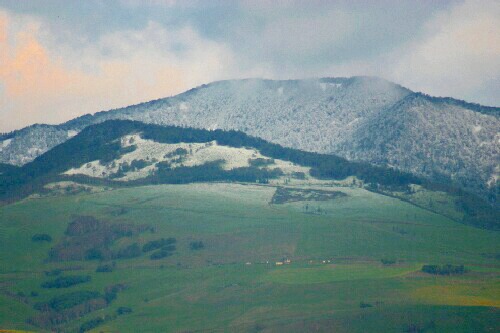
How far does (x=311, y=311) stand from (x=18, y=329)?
6310 cm

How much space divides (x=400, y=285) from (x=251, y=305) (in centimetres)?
3446

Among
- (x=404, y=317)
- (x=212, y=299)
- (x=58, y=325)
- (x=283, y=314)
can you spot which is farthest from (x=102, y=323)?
(x=404, y=317)

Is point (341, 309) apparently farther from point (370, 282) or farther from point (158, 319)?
point (158, 319)

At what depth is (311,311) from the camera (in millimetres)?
181000

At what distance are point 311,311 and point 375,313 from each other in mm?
14346

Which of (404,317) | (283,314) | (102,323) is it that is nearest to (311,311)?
(283,314)

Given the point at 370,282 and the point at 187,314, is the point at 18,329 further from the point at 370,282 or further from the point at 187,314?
the point at 370,282

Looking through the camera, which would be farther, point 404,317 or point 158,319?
point 158,319

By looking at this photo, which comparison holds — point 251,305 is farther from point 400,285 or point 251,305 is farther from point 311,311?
point 400,285

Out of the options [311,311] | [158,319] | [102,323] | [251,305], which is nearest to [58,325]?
[102,323]

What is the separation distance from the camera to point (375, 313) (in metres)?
174

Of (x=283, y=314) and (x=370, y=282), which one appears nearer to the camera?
(x=283, y=314)

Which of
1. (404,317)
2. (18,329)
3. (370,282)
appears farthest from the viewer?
(370,282)

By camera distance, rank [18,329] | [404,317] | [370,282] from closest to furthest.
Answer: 1. [404,317]
2. [18,329]
3. [370,282]
